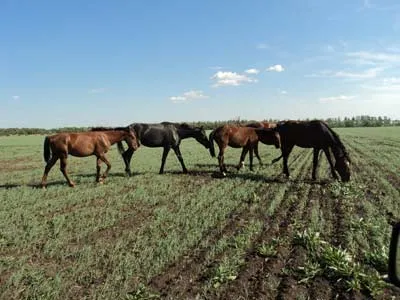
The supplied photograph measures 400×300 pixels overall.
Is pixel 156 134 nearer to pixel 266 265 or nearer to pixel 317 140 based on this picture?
pixel 317 140

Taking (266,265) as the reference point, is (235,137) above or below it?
above

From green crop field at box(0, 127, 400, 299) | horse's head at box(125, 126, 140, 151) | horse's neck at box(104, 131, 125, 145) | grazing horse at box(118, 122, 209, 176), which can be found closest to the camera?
green crop field at box(0, 127, 400, 299)

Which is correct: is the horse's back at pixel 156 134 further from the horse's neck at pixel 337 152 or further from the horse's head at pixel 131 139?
the horse's neck at pixel 337 152

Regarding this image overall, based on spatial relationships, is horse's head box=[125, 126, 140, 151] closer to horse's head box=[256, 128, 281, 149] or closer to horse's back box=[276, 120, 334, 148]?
horse's head box=[256, 128, 281, 149]

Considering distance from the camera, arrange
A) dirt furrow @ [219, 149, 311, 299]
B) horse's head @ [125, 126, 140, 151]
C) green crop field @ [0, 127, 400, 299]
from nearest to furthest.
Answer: dirt furrow @ [219, 149, 311, 299] < green crop field @ [0, 127, 400, 299] < horse's head @ [125, 126, 140, 151]

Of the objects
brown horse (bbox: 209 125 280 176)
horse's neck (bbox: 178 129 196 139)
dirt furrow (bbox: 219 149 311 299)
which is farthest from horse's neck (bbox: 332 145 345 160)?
horse's neck (bbox: 178 129 196 139)

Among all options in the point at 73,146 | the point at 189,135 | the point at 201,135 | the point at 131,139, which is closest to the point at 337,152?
the point at 201,135

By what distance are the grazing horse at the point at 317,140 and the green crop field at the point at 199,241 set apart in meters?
0.71

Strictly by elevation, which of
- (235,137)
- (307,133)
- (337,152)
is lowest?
(337,152)

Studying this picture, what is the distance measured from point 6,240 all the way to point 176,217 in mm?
3377

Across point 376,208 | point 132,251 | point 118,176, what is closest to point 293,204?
point 376,208

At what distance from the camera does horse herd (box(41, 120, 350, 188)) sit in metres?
13.3

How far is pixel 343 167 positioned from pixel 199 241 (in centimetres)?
755

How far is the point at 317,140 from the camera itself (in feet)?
45.1
